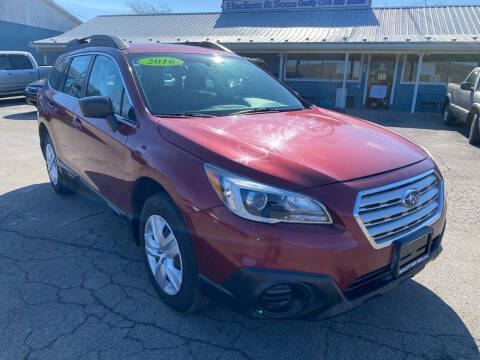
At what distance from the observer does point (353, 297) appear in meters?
1.98

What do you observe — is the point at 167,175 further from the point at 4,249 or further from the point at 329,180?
the point at 4,249

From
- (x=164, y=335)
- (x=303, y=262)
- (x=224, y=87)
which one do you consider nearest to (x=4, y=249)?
(x=164, y=335)

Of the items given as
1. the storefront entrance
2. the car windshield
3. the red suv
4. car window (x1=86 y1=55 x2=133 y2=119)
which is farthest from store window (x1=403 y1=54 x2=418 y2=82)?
car window (x1=86 y1=55 x2=133 y2=119)

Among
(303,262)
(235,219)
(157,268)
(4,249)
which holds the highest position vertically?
(235,219)

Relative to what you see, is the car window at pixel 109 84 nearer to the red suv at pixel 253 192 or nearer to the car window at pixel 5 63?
the red suv at pixel 253 192

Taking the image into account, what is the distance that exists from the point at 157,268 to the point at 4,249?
1.77 metres

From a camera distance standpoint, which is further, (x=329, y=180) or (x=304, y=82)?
(x=304, y=82)

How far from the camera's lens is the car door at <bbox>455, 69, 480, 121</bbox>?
365 inches

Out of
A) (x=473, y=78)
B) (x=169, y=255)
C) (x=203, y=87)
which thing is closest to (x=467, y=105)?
(x=473, y=78)

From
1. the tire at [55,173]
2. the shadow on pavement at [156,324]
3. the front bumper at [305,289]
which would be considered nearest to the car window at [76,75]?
the tire at [55,173]

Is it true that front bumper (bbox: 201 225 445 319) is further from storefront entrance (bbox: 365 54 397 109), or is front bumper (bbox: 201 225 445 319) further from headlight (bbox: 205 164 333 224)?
storefront entrance (bbox: 365 54 397 109)

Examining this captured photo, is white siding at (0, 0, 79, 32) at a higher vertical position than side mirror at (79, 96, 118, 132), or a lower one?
higher

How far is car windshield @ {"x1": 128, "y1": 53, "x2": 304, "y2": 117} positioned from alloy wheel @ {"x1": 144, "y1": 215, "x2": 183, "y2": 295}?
818mm

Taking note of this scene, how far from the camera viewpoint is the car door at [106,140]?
2.85 meters
